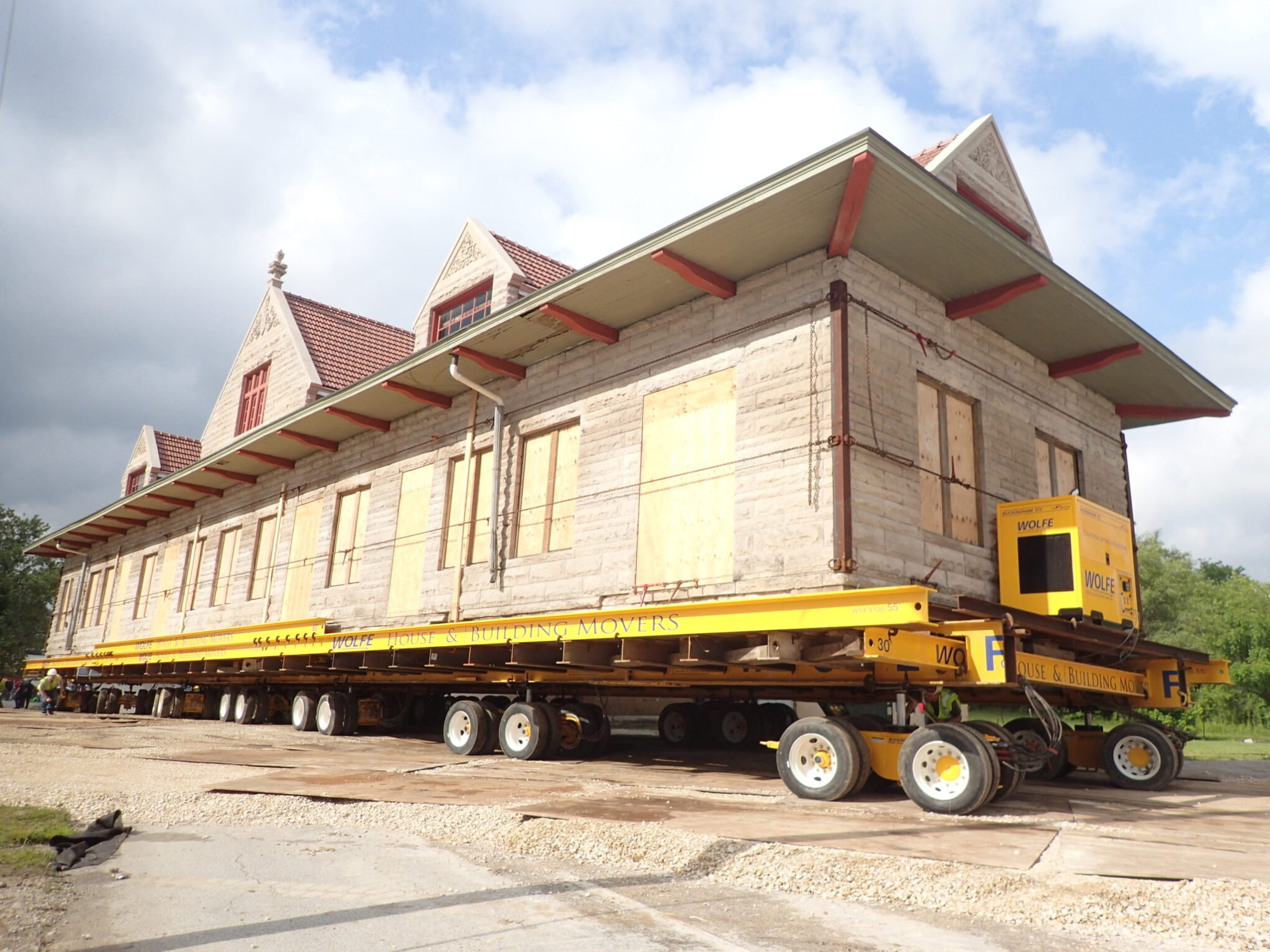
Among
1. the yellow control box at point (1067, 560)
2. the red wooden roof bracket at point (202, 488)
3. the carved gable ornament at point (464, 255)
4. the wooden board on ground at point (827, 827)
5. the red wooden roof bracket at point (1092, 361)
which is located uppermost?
the carved gable ornament at point (464, 255)

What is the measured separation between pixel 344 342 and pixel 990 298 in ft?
62.1

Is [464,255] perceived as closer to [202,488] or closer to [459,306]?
[459,306]

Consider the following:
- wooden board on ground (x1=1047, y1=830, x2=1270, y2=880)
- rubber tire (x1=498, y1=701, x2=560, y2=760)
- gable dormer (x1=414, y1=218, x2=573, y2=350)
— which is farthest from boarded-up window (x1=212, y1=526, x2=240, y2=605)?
wooden board on ground (x1=1047, y1=830, x2=1270, y2=880)

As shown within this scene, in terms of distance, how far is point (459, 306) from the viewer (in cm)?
2081

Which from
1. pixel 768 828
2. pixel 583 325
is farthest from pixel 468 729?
pixel 768 828

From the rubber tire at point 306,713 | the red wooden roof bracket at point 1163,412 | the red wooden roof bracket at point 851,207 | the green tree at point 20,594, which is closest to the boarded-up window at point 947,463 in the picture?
the red wooden roof bracket at point 851,207

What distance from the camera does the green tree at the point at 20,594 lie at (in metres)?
59.4

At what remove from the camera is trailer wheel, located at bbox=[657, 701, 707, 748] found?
16.9 meters

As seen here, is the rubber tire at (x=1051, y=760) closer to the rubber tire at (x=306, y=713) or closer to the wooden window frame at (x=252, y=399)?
the rubber tire at (x=306, y=713)

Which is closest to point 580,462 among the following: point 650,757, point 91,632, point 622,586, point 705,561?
point 622,586

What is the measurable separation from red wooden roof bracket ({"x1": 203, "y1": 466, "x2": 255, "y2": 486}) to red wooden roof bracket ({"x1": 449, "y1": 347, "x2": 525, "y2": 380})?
10184mm

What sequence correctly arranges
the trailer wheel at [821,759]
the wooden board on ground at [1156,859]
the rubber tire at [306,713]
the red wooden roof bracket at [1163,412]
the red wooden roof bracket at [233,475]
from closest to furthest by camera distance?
the wooden board on ground at [1156,859]
the trailer wheel at [821,759]
the red wooden roof bracket at [1163,412]
the rubber tire at [306,713]
the red wooden roof bracket at [233,475]

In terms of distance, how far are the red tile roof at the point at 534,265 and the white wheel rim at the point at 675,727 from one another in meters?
8.89

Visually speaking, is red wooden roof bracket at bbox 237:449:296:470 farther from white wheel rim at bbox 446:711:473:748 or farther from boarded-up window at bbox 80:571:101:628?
boarded-up window at bbox 80:571:101:628
